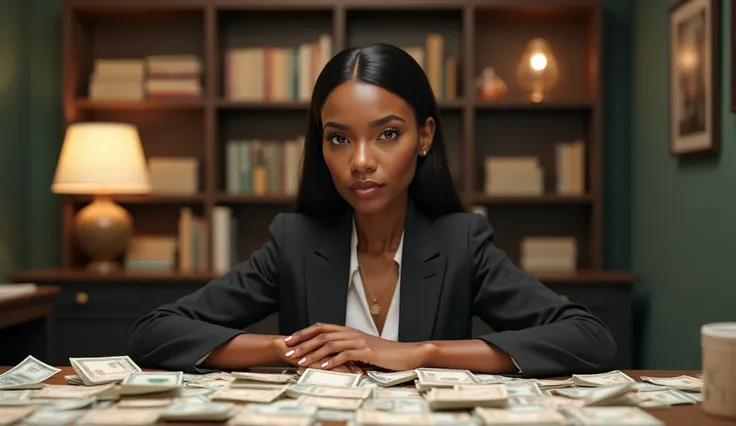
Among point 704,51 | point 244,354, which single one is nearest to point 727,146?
point 704,51

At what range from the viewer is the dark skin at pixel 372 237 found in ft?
4.78

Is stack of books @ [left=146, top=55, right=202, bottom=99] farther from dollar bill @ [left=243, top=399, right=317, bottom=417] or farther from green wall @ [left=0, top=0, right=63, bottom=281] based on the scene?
dollar bill @ [left=243, top=399, right=317, bottom=417]

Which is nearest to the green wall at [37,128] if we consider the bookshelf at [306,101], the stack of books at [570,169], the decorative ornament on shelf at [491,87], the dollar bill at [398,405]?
the bookshelf at [306,101]

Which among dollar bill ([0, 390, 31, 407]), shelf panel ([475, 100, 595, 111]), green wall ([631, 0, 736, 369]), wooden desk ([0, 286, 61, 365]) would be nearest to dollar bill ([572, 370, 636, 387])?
dollar bill ([0, 390, 31, 407])

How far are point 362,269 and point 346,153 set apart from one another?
369mm

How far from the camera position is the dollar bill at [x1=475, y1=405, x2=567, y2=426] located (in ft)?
3.31

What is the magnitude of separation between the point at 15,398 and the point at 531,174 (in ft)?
10.1

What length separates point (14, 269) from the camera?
13.0 feet

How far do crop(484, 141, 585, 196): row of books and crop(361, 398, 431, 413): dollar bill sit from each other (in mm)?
2863

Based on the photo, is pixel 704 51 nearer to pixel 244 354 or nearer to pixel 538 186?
pixel 538 186

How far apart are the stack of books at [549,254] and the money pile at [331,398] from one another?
100 inches

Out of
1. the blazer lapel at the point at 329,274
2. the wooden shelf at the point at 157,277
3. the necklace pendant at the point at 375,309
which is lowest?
the wooden shelf at the point at 157,277

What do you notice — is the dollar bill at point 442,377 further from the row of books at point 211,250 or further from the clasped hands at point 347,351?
the row of books at point 211,250

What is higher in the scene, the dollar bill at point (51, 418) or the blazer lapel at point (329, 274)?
the blazer lapel at point (329, 274)
